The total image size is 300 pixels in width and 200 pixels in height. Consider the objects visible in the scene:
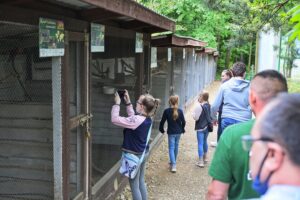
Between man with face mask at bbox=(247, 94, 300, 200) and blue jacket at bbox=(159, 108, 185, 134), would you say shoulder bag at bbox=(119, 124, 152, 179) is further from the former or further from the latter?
man with face mask at bbox=(247, 94, 300, 200)

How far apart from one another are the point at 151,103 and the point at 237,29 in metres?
3.83

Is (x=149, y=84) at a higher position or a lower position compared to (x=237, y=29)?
lower

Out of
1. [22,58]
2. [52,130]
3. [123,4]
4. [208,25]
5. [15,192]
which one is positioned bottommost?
[15,192]

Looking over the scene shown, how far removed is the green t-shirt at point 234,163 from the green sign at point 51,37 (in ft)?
5.41

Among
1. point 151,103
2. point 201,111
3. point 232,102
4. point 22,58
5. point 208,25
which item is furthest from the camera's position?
point 208,25

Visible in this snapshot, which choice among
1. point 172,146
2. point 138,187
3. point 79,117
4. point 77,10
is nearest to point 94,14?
point 77,10

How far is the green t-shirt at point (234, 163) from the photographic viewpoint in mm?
2270

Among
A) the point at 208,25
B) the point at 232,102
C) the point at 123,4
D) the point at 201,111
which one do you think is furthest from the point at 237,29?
the point at 208,25

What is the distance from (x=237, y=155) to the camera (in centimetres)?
228

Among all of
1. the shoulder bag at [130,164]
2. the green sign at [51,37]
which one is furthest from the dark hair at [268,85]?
the shoulder bag at [130,164]

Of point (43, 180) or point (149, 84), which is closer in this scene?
point (43, 180)

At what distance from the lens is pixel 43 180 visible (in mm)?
4066

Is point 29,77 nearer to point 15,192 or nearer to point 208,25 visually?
point 15,192

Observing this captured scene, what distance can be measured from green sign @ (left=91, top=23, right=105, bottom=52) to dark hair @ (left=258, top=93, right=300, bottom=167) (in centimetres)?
332
